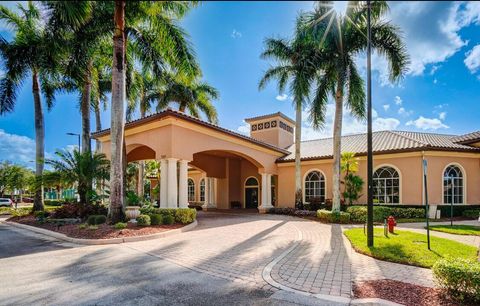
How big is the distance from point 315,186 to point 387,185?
5239 mm

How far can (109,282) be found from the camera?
575 centimetres

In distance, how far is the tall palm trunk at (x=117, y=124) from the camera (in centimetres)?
1223

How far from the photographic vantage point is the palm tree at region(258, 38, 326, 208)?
1720cm

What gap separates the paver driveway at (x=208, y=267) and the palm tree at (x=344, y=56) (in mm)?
9429

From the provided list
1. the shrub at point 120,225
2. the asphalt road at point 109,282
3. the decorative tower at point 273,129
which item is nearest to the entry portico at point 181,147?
the shrub at point 120,225

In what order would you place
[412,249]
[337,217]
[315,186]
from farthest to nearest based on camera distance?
1. [315,186]
2. [337,217]
3. [412,249]

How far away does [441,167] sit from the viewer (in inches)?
731

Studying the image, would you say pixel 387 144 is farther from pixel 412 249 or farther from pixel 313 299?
pixel 313 299

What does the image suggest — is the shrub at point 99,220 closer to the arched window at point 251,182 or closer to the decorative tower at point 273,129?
the arched window at point 251,182

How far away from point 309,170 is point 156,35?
15.2m

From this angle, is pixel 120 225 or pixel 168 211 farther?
pixel 168 211

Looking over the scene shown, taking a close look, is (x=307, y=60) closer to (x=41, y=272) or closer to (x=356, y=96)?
(x=356, y=96)

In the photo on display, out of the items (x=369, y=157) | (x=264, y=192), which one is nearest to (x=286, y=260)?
(x=369, y=157)

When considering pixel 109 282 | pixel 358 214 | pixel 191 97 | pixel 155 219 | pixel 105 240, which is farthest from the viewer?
pixel 191 97
